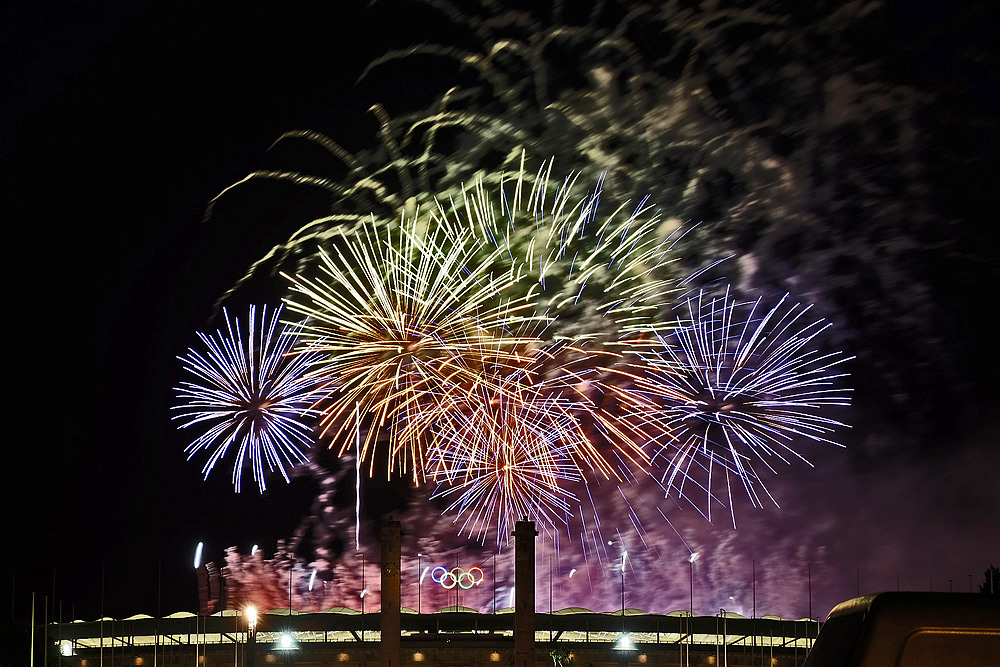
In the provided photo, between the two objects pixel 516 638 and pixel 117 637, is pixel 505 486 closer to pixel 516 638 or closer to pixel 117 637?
pixel 516 638

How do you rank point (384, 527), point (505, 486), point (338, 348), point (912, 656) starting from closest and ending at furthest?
1. point (912, 656)
2. point (338, 348)
3. point (505, 486)
4. point (384, 527)

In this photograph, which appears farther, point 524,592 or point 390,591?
point 524,592

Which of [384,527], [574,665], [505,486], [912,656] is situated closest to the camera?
[912,656]

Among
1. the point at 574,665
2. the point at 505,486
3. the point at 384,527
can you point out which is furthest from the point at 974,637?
the point at 574,665

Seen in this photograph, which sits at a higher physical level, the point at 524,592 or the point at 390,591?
the point at 390,591
